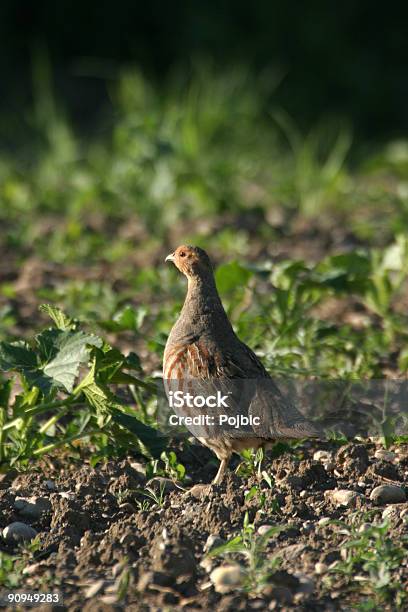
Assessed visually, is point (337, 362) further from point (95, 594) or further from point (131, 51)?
point (131, 51)

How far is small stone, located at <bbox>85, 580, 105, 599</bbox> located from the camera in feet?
9.93

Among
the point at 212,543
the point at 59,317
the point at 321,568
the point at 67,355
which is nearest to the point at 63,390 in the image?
the point at 67,355

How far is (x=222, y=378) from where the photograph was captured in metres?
3.87

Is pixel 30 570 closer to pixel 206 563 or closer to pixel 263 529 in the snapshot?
pixel 206 563

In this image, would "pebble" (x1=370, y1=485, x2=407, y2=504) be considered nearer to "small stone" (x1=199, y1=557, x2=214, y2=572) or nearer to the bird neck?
"small stone" (x1=199, y1=557, x2=214, y2=572)

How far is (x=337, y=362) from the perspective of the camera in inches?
193

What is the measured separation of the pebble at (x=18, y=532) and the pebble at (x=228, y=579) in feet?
2.40

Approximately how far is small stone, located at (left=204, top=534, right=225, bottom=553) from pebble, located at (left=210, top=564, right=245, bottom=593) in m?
0.21

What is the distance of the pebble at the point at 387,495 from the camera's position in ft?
12.0

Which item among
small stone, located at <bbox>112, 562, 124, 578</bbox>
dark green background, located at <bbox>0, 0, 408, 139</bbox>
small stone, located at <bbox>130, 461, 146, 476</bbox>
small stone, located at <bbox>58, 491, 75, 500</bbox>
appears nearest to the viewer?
small stone, located at <bbox>112, 562, 124, 578</bbox>

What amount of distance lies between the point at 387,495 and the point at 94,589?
1.14 metres

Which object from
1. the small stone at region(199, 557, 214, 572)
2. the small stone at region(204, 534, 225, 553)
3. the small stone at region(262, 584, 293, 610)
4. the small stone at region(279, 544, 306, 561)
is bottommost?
the small stone at region(262, 584, 293, 610)

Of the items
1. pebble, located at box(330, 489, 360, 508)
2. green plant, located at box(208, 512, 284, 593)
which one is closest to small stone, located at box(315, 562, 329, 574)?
green plant, located at box(208, 512, 284, 593)

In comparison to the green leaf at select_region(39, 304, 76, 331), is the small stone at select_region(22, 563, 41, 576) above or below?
below
